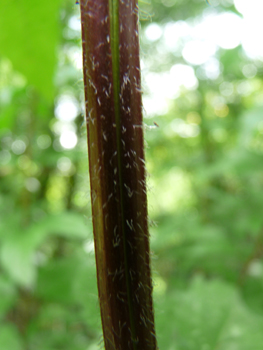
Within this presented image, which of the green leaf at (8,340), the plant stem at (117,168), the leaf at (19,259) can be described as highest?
the plant stem at (117,168)

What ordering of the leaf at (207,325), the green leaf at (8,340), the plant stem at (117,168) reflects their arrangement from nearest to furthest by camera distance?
the plant stem at (117,168) → the leaf at (207,325) → the green leaf at (8,340)

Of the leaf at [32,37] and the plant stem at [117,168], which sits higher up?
the leaf at [32,37]

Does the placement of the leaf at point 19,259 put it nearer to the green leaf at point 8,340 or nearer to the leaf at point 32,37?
the green leaf at point 8,340

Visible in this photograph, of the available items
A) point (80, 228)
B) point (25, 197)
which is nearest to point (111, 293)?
point (80, 228)

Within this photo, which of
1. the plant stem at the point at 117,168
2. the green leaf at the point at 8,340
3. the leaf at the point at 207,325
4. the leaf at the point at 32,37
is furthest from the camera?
the green leaf at the point at 8,340

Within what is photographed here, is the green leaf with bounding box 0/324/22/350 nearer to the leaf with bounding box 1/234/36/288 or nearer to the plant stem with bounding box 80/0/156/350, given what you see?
the leaf with bounding box 1/234/36/288

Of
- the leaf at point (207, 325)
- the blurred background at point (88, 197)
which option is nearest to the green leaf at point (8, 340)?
the blurred background at point (88, 197)
